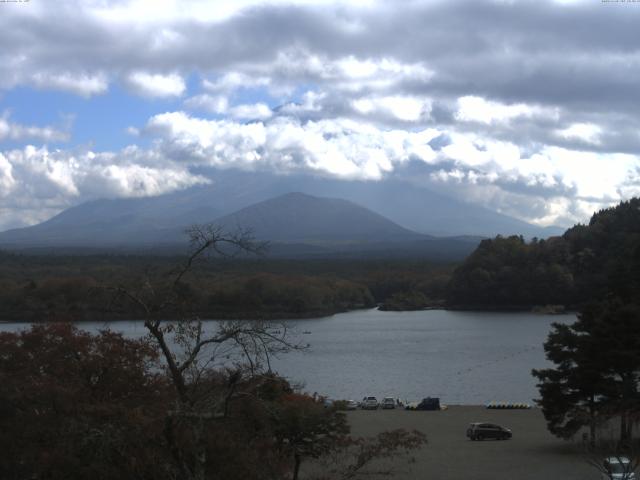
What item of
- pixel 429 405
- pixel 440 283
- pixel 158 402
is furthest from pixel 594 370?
Result: pixel 440 283

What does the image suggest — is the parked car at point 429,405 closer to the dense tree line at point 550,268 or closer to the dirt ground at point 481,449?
the dirt ground at point 481,449

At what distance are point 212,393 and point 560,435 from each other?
9423 millimetres

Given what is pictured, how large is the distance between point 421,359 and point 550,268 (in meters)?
27.1

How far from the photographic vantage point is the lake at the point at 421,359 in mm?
23641

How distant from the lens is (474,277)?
57.8 m

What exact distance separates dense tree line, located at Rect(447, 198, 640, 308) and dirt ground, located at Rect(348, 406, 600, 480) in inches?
1422

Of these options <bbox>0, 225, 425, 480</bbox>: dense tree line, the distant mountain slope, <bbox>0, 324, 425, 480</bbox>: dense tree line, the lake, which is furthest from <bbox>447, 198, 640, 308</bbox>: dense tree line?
the distant mountain slope

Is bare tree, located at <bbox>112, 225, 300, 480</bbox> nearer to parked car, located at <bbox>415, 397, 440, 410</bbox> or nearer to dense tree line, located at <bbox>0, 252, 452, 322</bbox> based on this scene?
parked car, located at <bbox>415, 397, 440, 410</bbox>

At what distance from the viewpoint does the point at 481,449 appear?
1402cm

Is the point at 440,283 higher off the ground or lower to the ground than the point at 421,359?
higher

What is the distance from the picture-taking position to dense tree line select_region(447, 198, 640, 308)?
54.1 meters

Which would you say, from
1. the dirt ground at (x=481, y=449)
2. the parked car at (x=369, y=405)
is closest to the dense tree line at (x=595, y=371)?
the dirt ground at (x=481, y=449)

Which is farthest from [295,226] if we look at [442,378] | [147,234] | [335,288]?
[442,378]

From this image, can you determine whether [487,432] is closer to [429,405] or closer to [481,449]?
[481,449]
